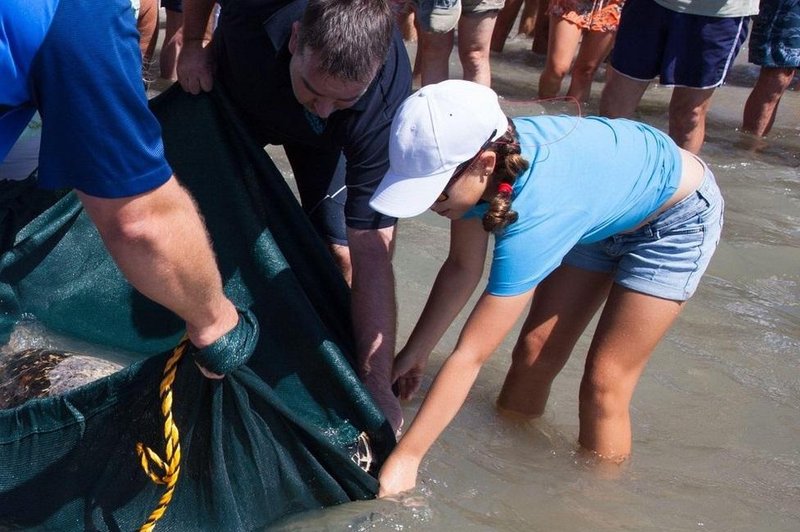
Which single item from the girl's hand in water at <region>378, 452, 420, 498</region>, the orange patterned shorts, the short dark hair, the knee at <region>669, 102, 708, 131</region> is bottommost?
the orange patterned shorts

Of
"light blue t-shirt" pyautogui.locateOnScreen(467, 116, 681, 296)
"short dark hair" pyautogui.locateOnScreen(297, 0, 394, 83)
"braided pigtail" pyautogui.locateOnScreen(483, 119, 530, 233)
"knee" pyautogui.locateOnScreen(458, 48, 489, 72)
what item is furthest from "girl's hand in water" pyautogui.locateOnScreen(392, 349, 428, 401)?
"knee" pyautogui.locateOnScreen(458, 48, 489, 72)

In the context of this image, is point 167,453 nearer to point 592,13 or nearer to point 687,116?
point 687,116

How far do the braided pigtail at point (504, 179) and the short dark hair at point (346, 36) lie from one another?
41cm

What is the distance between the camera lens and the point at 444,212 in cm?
259

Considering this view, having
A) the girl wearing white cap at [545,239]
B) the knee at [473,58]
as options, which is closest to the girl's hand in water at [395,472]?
the girl wearing white cap at [545,239]

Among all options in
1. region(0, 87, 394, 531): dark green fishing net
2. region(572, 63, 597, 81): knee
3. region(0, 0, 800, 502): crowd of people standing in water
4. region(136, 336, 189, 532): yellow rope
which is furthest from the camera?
region(572, 63, 597, 81): knee

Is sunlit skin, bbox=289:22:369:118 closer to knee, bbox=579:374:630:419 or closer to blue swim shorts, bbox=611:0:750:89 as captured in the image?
knee, bbox=579:374:630:419

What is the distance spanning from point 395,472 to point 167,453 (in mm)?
604

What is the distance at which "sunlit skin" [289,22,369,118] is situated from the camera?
2.69 meters

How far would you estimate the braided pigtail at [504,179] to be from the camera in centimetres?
248

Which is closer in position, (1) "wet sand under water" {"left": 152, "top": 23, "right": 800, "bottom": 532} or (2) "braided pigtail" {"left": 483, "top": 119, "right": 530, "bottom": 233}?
(2) "braided pigtail" {"left": 483, "top": 119, "right": 530, "bottom": 233}

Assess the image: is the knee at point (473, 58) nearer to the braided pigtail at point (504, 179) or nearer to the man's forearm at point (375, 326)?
the man's forearm at point (375, 326)

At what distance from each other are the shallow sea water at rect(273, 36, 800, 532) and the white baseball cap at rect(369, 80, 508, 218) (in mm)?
792

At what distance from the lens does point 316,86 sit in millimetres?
2725
